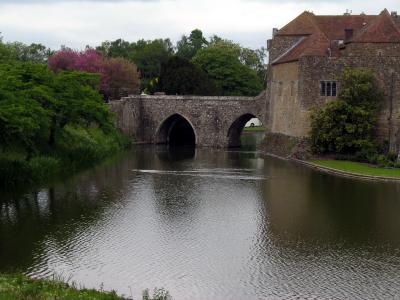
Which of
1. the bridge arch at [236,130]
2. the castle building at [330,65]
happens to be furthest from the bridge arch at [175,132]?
the castle building at [330,65]

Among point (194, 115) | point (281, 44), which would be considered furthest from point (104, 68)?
point (281, 44)

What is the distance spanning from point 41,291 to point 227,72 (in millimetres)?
76731

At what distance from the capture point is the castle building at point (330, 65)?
162 ft

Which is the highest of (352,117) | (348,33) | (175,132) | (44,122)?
(348,33)

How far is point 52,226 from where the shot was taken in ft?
87.5

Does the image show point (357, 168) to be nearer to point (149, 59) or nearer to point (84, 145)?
point (84, 145)

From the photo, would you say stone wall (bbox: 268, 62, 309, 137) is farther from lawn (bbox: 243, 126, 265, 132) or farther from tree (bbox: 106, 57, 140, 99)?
lawn (bbox: 243, 126, 265, 132)

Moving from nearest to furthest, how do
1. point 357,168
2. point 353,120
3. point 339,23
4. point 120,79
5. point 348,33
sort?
point 357,168, point 353,120, point 348,33, point 339,23, point 120,79

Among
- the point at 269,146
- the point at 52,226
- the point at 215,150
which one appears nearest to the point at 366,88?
the point at 269,146

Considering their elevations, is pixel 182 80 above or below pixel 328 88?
above

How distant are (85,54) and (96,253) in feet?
207

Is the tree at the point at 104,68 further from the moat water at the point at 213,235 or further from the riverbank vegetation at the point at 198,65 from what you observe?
the moat water at the point at 213,235

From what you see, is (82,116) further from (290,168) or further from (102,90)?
(102,90)

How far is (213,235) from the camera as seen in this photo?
25.7 metres
